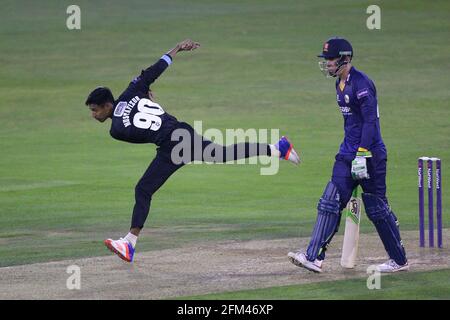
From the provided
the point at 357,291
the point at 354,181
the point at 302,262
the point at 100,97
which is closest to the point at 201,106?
the point at 100,97

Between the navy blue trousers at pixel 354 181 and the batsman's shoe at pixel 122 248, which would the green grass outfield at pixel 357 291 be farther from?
the batsman's shoe at pixel 122 248

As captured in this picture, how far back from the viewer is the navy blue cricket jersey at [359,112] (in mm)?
10211

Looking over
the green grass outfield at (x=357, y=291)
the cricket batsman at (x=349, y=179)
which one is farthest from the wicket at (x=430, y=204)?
the green grass outfield at (x=357, y=291)

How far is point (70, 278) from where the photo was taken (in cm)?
1038

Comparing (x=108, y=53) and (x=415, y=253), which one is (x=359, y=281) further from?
(x=108, y=53)

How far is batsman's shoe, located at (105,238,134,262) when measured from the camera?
1079cm

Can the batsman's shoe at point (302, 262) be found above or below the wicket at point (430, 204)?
below

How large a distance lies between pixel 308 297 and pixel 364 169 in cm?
141

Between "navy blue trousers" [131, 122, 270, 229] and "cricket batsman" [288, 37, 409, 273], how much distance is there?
1.15m

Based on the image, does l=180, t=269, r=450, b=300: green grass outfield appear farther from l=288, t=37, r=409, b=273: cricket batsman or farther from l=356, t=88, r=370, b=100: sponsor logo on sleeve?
l=356, t=88, r=370, b=100: sponsor logo on sleeve

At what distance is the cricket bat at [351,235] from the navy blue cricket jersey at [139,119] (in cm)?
207

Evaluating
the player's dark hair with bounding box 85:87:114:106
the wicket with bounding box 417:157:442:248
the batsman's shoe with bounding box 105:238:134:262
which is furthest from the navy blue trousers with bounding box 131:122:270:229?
the wicket with bounding box 417:157:442:248

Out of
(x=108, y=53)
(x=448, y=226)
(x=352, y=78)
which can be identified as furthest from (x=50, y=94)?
(x=352, y=78)

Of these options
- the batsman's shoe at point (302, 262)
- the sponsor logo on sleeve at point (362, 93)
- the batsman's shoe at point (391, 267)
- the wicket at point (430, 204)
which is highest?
the sponsor logo on sleeve at point (362, 93)
